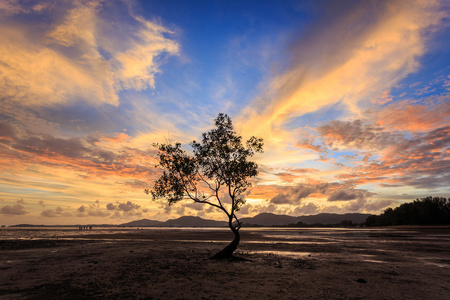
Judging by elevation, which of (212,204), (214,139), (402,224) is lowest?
(402,224)

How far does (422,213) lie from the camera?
134125mm

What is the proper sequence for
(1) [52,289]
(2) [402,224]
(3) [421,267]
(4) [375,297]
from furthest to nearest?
(2) [402,224] < (3) [421,267] < (1) [52,289] < (4) [375,297]

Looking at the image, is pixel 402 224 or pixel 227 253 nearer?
pixel 227 253

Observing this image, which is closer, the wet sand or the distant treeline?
the wet sand

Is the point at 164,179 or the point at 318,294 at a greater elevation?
the point at 164,179

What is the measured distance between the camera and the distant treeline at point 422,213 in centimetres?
13050

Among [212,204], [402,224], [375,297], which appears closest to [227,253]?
[212,204]

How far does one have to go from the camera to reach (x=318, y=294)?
13797 millimetres

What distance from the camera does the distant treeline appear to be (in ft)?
428

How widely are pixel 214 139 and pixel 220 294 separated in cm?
1647

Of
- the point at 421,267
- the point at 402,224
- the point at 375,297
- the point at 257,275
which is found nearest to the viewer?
the point at 375,297

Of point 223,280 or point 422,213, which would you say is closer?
point 223,280

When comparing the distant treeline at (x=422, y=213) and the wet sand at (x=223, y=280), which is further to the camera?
the distant treeline at (x=422, y=213)

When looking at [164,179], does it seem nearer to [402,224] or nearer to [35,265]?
[35,265]
